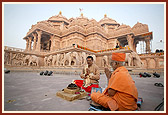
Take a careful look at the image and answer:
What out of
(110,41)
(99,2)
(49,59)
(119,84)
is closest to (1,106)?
(119,84)

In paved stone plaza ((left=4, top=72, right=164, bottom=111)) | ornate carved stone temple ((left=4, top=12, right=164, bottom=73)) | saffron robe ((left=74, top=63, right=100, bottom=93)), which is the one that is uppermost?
ornate carved stone temple ((left=4, top=12, right=164, bottom=73))

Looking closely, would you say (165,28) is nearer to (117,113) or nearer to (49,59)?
(117,113)

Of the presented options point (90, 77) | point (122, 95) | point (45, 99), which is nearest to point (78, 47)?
point (90, 77)

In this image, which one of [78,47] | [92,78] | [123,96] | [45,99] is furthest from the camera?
[78,47]

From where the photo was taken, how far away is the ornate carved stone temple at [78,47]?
14180 millimetres

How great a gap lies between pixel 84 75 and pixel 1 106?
2.19m

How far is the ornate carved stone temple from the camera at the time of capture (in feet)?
46.5

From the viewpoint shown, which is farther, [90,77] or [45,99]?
[90,77]

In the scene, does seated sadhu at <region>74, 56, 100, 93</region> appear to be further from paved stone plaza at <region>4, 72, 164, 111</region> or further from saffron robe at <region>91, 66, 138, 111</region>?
saffron robe at <region>91, 66, 138, 111</region>

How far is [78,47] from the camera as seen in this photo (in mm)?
14820

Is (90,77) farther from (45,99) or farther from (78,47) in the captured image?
(78,47)

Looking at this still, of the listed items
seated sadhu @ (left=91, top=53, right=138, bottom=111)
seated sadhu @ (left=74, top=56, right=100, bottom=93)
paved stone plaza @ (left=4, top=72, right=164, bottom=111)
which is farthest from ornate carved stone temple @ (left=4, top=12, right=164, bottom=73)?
seated sadhu @ (left=91, top=53, right=138, bottom=111)

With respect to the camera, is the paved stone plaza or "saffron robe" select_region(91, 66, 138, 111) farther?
the paved stone plaza

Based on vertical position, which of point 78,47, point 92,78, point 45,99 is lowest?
point 45,99
